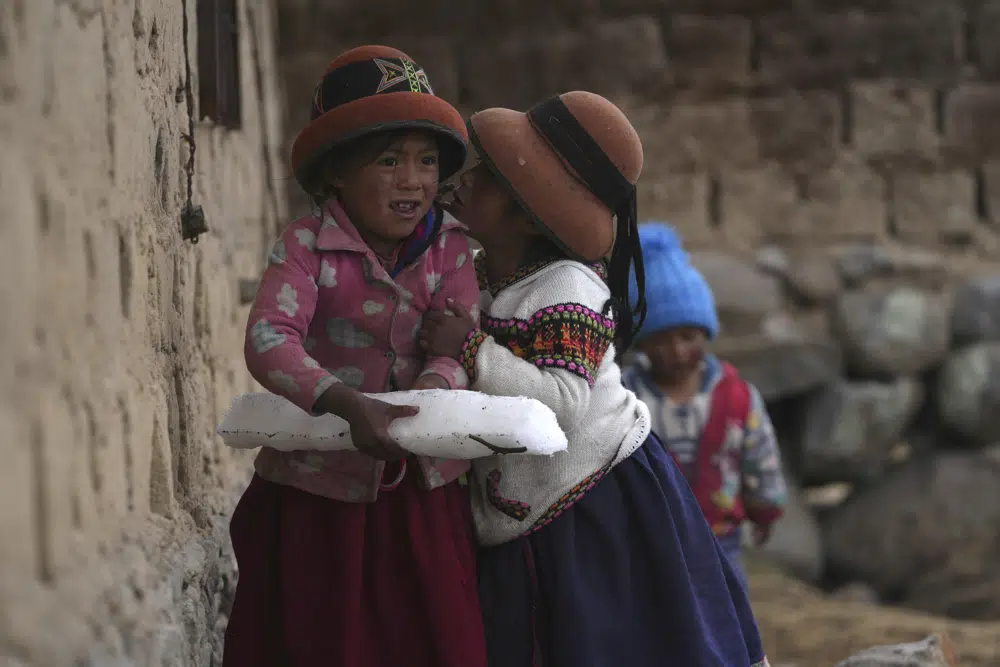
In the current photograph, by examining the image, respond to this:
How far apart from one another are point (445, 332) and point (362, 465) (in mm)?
257

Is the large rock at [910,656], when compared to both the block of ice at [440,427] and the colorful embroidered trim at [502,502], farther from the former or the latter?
the block of ice at [440,427]

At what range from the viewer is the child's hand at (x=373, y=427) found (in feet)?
5.70

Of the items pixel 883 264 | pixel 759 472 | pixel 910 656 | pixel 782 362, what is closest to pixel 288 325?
pixel 759 472

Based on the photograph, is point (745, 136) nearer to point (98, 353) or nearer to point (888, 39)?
point (888, 39)

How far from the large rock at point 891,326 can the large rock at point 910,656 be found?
2.23 m

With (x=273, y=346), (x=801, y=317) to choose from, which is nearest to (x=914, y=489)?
(x=801, y=317)

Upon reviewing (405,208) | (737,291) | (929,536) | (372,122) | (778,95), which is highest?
(778,95)

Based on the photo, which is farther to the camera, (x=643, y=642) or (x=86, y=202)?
(x=643, y=642)

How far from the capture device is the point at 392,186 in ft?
6.43

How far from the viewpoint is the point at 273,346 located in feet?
5.87

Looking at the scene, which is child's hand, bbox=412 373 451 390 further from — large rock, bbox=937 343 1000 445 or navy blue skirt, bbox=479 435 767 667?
large rock, bbox=937 343 1000 445

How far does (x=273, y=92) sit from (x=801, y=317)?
2.42m

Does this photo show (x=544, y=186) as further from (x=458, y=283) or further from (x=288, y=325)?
(x=288, y=325)

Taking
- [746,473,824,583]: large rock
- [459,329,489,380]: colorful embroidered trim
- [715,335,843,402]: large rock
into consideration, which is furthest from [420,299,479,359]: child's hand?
[746,473,824,583]: large rock
